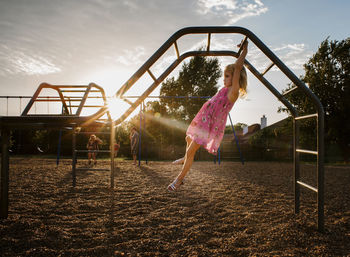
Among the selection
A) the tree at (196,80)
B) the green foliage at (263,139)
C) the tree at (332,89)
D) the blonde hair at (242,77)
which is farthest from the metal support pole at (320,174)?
the tree at (196,80)

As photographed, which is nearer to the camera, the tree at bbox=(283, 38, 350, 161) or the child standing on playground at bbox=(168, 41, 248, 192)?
the child standing on playground at bbox=(168, 41, 248, 192)

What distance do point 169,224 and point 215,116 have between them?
4.29 feet

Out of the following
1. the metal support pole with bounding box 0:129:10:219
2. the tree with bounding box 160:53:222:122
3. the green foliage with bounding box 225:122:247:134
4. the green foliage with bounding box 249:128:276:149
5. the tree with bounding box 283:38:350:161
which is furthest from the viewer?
the green foliage with bounding box 225:122:247:134

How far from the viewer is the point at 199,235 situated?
8.20ft

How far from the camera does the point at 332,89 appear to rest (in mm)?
14961

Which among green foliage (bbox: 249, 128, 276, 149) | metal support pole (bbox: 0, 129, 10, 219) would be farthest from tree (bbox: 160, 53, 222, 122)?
metal support pole (bbox: 0, 129, 10, 219)

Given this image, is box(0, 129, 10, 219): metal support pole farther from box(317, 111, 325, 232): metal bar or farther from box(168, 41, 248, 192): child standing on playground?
box(317, 111, 325, 232): metal bar

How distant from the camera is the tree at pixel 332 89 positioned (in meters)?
14.3

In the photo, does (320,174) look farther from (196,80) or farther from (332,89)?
(196,80)

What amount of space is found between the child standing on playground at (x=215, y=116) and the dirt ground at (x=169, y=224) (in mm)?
603

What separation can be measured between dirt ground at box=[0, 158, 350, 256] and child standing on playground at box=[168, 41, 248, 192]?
0.60 metres

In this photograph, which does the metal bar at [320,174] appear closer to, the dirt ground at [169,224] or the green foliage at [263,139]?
the dirt ground at [169,224]

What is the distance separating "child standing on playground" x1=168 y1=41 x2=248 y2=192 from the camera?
2627 mm

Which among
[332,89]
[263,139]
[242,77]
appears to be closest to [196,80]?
[263,139]
